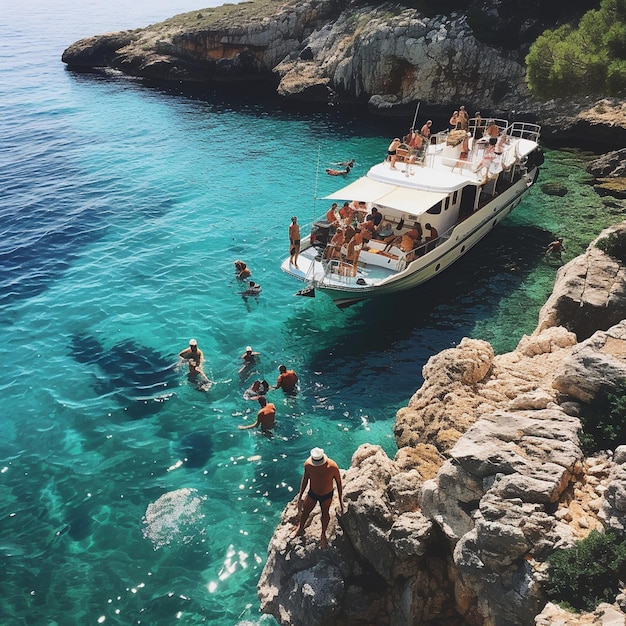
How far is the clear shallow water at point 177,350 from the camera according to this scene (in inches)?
485

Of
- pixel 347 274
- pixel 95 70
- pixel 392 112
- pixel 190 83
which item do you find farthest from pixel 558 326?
pixel 95 70

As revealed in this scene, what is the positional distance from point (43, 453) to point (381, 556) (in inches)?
405

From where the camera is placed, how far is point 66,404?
1712cm

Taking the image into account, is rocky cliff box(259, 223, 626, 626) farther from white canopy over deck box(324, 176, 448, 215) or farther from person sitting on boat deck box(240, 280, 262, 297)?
person sitting on boat deck box(240, 280, 262, 297)

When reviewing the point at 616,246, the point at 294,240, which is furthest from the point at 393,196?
the point at 616,246

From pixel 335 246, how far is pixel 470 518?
1333 centimetres

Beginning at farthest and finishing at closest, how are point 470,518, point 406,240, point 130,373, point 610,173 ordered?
point 610,173 → point 406,240 → point 130,373 → point 470,518

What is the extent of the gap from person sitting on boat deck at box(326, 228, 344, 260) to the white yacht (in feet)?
0.12

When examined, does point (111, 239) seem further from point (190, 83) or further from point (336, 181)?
point (190, 83)

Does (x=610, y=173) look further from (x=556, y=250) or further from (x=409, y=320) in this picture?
(x=409, y=320)

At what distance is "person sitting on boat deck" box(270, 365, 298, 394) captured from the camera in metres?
16.9

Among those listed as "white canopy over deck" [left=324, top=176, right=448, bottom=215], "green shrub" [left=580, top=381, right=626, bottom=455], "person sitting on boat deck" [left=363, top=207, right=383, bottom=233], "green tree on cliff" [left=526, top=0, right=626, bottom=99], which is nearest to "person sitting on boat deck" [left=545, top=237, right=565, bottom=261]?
Answer: "white canopy over deck" [left=324, top=176, right=448, bottom=215]

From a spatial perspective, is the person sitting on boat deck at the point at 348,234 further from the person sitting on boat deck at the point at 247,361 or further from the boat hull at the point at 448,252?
the person sitting on boat deck at the point at 247,361

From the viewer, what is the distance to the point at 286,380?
55.5 feet
